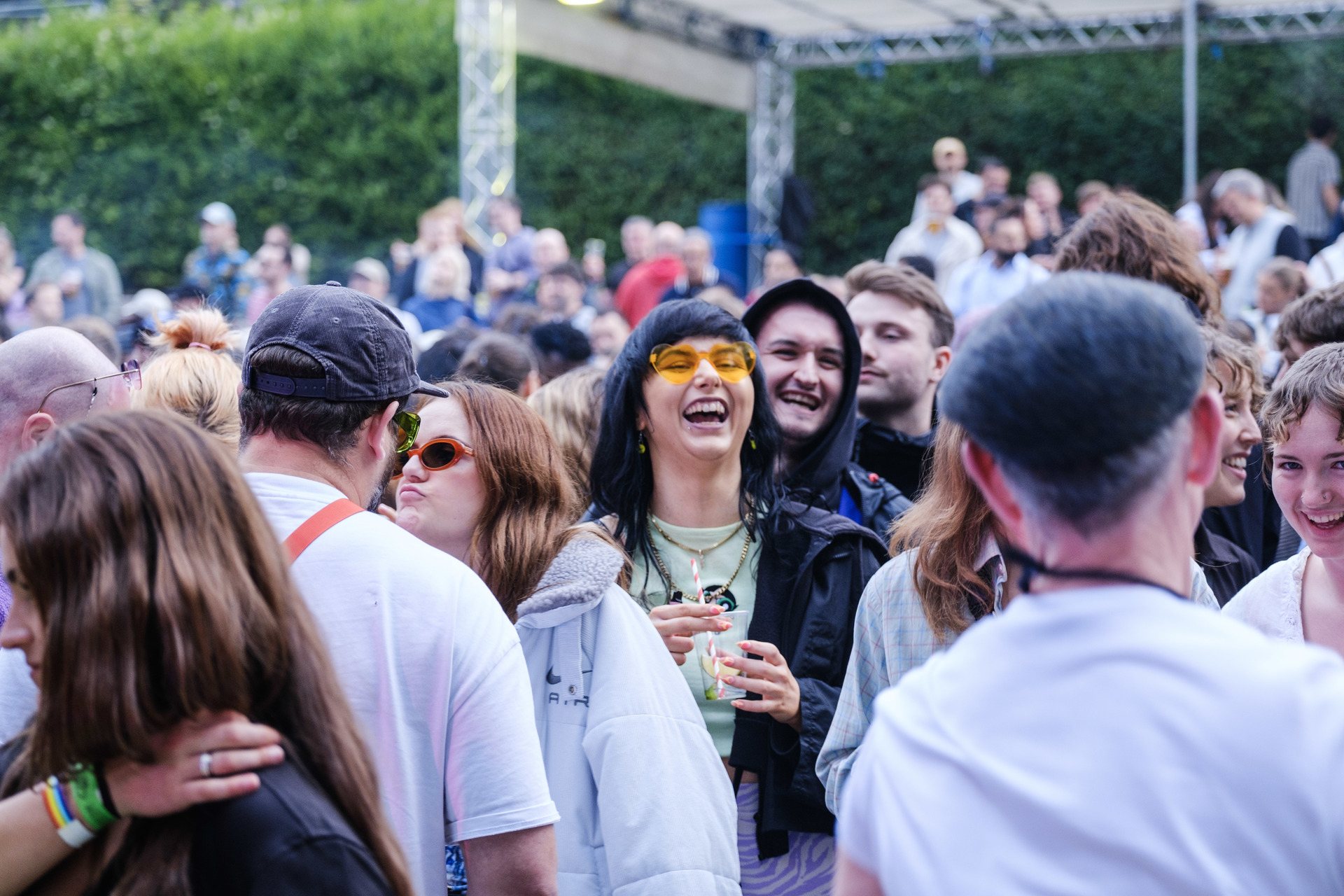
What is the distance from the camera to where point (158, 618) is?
148 centimetres

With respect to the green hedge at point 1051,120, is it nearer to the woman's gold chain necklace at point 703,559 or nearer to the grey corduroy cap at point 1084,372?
the woman's gold chain necklace at point 703,559

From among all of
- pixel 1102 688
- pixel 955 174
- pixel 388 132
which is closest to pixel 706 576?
pixel 1102 688

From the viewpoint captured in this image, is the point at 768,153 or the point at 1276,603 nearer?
the point at 1276,603

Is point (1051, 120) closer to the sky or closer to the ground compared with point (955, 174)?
closer to the sky

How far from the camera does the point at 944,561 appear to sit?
270 centimetres

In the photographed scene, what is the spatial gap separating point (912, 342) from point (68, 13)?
24132 mm

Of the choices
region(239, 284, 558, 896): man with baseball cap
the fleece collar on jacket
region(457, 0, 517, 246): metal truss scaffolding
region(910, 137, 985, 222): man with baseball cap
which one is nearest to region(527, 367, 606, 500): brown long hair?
the fleece collar on jacket

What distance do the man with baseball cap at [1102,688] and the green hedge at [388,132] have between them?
1913 cm

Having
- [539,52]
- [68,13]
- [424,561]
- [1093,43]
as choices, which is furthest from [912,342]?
[68,13]

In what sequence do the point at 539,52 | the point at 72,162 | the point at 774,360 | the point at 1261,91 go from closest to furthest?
1. the point at 774,360
2. the point at 539,52
3. the point at 1261,91
4. the point at 72,162

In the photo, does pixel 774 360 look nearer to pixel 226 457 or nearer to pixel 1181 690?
pixel 226 457

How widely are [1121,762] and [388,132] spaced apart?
71.1 ft

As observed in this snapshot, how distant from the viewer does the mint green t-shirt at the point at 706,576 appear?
3.13 metres

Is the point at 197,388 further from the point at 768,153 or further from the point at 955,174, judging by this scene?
the point at 768,153
